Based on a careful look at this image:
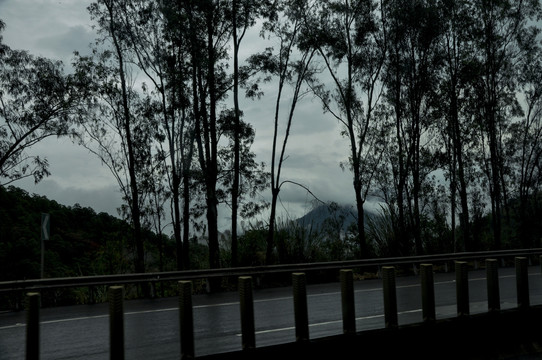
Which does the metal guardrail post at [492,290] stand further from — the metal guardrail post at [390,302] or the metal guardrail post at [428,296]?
the metal guardrail post at [390,302]

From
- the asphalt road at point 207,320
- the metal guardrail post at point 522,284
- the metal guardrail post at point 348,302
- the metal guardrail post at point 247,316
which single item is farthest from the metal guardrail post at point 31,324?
the metal guardrail post at point 522,284

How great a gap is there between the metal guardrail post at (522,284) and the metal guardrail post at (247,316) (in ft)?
15.0

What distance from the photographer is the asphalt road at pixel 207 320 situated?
9.24 meters

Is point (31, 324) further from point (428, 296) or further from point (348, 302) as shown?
point (428, 296)

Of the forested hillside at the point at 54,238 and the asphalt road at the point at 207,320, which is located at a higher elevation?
the forested hillside at the point at 54,238

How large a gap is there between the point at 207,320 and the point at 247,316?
5927 millimetres

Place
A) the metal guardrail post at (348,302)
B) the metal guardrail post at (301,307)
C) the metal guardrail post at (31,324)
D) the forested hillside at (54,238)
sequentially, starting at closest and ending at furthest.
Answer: the metal guardrail post at (31,324) < the metal guardrail post at (301,307) < the metal guardrail post at (348,302) < the forested hillside at (54,238)

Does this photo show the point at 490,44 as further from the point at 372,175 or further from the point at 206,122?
the point at 206,122

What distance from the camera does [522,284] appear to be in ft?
29.3

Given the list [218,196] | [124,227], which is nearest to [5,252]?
[124,227]

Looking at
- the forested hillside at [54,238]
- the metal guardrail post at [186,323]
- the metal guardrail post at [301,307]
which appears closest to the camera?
the metal guardrail post at [186,323]

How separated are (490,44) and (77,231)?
39.3 meters

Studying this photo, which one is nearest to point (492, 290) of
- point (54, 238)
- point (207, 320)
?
point (207, 320)

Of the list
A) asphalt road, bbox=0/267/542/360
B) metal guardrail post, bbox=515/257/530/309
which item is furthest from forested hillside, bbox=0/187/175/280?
metal guardrail post, bbox=515/257/530/309
